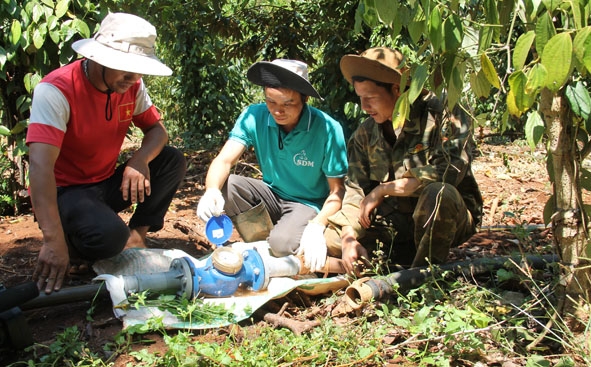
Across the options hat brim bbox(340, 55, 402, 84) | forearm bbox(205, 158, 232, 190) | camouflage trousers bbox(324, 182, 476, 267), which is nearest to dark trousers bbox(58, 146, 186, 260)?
forearm bbox(205, 158, 232, 190)

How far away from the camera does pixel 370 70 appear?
292 centimetres

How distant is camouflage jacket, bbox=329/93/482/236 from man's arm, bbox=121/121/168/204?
102cm

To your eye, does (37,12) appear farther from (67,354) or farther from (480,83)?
(480,83)

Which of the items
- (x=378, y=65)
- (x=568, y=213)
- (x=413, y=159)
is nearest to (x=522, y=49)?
(x=568, y=213)

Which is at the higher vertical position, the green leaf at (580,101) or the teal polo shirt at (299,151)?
the green leaf at (580,101)

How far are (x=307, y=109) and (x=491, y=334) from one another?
1700 mm

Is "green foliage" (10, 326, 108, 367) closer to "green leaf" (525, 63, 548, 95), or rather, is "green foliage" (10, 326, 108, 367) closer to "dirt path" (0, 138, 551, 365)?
"dirt path" (0, 138, 551, 365)

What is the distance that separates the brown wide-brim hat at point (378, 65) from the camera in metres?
2.84

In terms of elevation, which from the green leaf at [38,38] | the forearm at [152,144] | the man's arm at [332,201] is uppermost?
the green leaf at [38,38]

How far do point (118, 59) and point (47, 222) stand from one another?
0.82 m

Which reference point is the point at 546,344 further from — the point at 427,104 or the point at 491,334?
the point at 427,104

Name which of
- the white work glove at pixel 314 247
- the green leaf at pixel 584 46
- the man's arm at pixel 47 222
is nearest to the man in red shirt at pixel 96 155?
the man's arm at pixel 47 222

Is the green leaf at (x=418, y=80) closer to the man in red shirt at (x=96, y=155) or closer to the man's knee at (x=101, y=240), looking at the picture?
the man in red shirt at (x=96, y=155)

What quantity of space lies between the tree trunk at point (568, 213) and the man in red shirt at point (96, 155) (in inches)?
70.2
